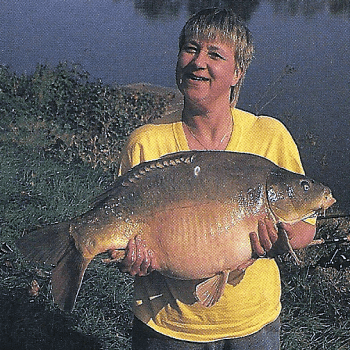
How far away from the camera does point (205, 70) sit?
1.61 metres

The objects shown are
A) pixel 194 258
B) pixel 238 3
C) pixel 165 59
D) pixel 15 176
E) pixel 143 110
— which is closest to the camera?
pixel 194 258

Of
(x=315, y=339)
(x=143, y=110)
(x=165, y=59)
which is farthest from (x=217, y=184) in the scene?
(x=165, y=59)

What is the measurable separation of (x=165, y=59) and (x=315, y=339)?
7886 millimetres

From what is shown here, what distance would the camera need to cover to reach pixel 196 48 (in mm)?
1644

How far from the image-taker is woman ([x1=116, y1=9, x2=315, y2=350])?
1631 millimetres

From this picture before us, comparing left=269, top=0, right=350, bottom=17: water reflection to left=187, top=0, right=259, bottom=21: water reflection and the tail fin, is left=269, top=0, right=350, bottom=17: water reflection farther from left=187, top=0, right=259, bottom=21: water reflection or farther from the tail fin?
the tail fin

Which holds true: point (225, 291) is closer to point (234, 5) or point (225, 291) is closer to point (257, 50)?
point (257, 50)

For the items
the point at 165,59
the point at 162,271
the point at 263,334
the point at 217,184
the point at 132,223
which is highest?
the point at 217,184

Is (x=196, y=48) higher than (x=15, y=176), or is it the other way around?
(x=196, y=48)

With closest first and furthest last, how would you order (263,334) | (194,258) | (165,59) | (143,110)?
(194,258), (263,334), (143,110), (165,59)

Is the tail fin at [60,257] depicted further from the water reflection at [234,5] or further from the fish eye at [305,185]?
the water reflection at [234,5]

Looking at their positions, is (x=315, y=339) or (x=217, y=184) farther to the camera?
(x=315, y=339)

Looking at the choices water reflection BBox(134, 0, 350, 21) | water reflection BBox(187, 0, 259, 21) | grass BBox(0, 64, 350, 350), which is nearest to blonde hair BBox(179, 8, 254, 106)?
grass BBox(0, 64, 350, 350)

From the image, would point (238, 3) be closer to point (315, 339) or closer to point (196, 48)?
point (315, 339)
